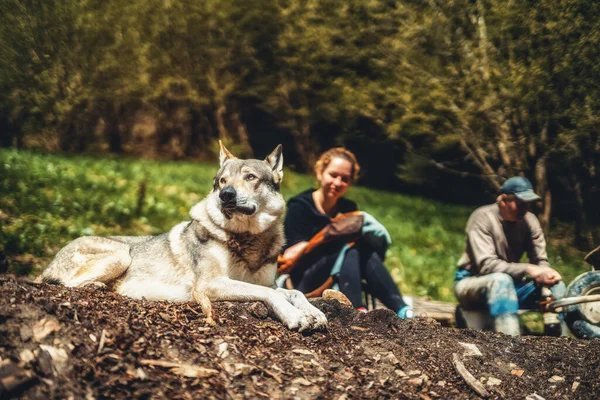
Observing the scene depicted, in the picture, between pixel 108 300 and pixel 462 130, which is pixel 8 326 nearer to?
pixel 108 300

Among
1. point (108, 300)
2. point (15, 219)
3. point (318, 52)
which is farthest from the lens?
point (318, 52)

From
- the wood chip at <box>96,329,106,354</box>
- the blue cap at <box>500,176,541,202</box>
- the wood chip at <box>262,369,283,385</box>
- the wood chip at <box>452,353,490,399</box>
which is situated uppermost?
the blue cap at <box>500,176,541,202</box>

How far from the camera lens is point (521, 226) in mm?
4906

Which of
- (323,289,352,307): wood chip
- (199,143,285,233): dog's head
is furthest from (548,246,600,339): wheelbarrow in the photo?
(199,143,285,233): dog's head

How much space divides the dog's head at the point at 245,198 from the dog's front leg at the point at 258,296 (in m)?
0.42

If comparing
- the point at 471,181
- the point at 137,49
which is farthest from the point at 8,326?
the point at 137,49

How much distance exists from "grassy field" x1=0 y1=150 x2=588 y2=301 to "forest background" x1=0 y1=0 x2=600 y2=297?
0.16m

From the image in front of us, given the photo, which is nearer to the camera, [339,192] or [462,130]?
[339,192]

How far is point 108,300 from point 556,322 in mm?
3421

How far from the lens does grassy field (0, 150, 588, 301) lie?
6.43m

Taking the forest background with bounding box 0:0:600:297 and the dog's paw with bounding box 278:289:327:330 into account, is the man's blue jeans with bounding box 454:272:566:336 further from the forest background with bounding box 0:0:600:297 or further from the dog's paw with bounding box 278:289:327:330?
the forest background with bounding box 0:0:600:297

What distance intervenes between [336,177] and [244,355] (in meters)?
2.43

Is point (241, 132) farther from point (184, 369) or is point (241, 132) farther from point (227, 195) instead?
point (184, 369)

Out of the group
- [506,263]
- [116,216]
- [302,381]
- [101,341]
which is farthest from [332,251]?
[116,216]
